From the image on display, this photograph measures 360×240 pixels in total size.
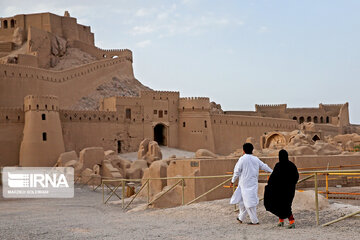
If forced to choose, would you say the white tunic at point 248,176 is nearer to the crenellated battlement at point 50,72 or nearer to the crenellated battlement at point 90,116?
the crenellated battlement at point 90,116

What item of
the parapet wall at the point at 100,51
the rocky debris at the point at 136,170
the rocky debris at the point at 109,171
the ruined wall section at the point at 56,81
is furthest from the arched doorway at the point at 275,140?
the parapet wall at the point at 100,51

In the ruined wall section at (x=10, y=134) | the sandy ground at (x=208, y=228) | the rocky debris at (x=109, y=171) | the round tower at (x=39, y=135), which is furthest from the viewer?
the ruined wall section at (x=10, y=134)

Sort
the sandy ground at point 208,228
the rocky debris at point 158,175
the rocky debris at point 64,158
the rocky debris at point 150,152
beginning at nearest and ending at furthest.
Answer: the sandy ground at point 208,228
the rocky debris at point 158,175
the rocky debris at point 64,158
the rocky debris at point 150,152

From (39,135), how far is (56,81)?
8755 mm

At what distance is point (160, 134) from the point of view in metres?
35.1

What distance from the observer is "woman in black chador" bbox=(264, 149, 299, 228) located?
587 cm

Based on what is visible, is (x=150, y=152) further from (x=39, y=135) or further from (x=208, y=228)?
(x=208, y=228)

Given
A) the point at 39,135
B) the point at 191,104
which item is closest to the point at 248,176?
the point at 39,135

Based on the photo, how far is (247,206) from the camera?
249 inches

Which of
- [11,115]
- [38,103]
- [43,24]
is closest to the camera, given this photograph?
[38,103]

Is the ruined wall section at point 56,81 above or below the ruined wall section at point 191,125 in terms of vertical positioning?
above

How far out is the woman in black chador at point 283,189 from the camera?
5867 mm

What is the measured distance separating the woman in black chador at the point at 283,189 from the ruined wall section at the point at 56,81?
27905 mm

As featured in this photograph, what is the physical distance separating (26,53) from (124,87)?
8.96m
